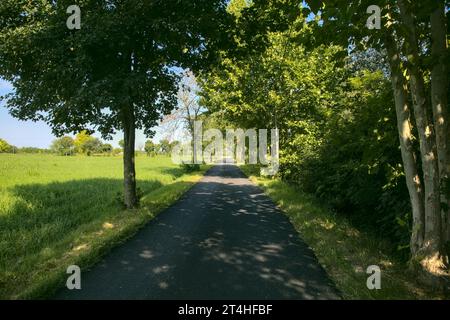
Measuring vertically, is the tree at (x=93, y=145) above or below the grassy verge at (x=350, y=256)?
above

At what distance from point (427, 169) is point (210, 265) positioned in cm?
392

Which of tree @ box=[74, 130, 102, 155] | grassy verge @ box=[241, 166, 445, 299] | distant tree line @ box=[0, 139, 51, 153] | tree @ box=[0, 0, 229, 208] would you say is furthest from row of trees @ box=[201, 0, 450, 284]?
distant tree line @ box=[0, 139, 51, 153]

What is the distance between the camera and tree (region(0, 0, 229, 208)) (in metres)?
9.30

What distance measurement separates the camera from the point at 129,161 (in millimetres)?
12531

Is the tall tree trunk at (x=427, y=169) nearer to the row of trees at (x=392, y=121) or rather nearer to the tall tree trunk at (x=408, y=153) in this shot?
the row of trees at (x=392, y=121)

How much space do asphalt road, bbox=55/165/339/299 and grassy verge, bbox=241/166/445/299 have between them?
0.77 ft

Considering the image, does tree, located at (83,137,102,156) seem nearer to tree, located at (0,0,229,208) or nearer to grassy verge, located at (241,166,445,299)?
tree, located at (0,0,229,208)

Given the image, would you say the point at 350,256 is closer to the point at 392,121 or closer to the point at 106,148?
the point at 392,121

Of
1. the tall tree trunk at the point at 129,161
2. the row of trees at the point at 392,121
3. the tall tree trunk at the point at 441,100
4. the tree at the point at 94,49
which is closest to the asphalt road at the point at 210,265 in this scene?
the row of trees at the point at 392,121

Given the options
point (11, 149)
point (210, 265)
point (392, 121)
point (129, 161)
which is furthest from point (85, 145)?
point (392, 121)

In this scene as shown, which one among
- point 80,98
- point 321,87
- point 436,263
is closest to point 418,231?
point 436,263

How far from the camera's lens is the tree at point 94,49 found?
9.30 meters

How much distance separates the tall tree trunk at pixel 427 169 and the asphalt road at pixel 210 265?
1597 mm

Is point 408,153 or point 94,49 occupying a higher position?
point 94,49
